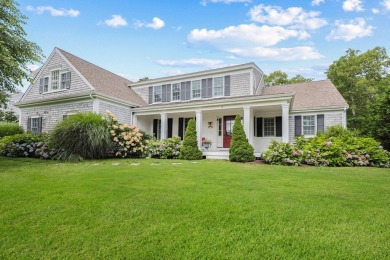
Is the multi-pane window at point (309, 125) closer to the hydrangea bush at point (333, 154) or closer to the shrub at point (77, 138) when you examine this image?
the hydrangea bush at point (333, 154)

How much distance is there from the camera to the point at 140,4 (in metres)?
12.1

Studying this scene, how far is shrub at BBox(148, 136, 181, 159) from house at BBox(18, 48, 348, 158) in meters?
1.56

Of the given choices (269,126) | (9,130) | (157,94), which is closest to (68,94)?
(9,130)

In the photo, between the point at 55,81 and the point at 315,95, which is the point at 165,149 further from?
the point at 315,95

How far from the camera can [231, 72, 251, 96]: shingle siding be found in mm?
13259

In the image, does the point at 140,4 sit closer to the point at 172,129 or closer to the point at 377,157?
the point at 172,129

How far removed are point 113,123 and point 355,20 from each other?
49.0ft

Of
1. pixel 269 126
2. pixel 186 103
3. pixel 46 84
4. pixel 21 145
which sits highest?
pixel 46 84

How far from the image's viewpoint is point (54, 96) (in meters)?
14.2

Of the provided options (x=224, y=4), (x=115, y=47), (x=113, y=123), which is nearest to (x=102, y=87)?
(x=115, y=47)

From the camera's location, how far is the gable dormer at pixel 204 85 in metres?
13.4

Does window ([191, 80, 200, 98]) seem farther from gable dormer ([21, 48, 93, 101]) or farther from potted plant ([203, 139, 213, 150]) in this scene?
gable dormer ([21, 48, 93, 101])

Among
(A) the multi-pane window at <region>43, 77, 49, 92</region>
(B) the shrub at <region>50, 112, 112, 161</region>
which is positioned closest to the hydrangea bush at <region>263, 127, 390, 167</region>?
(B) the shrub at <region>50, 112, 112, 161</region>

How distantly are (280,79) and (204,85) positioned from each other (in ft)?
52.5
